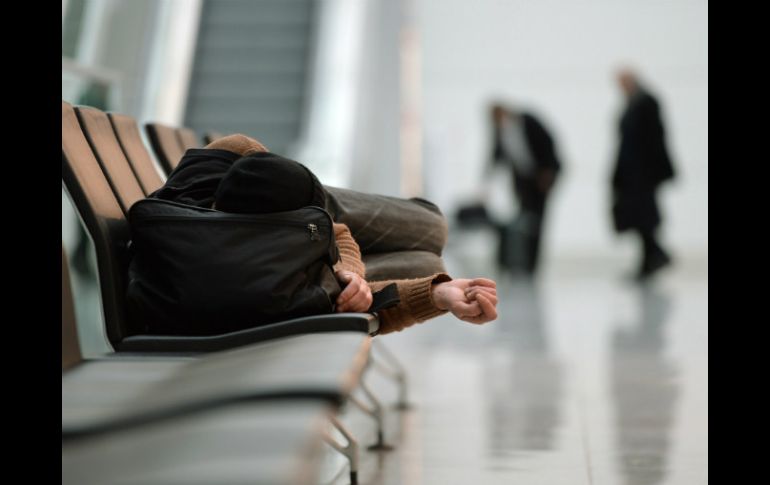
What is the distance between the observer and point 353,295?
7.39ft

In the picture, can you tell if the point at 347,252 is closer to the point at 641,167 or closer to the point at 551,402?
the point at 551,402

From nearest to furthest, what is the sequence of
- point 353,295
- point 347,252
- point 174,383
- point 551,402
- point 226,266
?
1. point 174,383
2. point 226,266
3. point 353,295
4. point 347,252
5. point 551,402

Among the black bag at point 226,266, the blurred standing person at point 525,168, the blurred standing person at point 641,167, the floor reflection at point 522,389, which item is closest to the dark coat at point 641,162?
the blurred standing person at point 641,167

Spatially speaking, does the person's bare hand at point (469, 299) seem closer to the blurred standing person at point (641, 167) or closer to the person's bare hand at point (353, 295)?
the person's bare hand at point (353, 295)

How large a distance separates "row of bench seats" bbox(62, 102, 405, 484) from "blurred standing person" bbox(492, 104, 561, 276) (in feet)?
28.4

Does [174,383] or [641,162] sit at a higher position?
[641,162]

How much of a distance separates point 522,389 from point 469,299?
214 cm

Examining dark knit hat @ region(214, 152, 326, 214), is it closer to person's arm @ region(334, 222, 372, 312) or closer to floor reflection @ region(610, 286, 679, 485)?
person's arm @ region(334, 222, 372, 312)

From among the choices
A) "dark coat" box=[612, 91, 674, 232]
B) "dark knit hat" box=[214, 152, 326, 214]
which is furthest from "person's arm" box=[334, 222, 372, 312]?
"dark coat" box=[612, 91, 674, 232]

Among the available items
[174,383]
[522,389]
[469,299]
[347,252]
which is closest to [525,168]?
[522,389]
